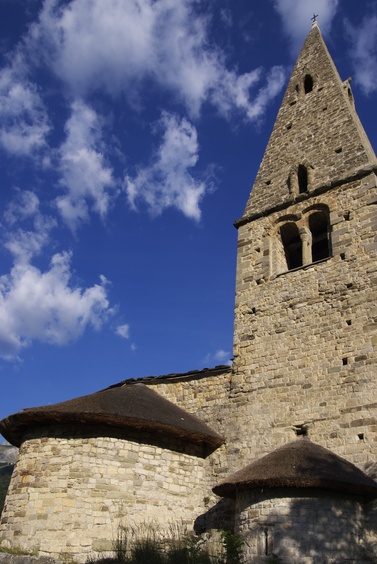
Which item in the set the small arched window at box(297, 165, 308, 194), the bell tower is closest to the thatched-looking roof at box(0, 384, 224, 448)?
the bell tower

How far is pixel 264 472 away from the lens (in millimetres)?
10008

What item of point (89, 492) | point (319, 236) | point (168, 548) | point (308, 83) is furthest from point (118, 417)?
point (308, 83)

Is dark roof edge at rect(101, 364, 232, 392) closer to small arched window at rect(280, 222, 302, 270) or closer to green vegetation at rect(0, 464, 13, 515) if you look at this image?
small arched window at rect(280, 222, 302, 270)

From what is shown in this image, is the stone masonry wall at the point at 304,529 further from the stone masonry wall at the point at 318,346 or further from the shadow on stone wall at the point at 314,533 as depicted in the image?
the stone masonry wall at the point at 318,346

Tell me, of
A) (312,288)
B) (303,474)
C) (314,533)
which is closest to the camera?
(314,533)

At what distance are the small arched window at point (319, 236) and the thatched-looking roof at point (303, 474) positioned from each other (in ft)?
21.0

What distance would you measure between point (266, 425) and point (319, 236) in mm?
5902

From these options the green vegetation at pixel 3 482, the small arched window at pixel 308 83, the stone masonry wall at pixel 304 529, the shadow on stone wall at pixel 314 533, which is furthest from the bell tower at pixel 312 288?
the green vegetation at pixel 3 482

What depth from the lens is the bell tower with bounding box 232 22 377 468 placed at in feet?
38.5

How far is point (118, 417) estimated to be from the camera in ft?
37.8

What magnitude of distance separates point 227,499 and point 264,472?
237cm

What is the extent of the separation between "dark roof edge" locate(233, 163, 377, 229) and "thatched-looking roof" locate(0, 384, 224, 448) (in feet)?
20.4

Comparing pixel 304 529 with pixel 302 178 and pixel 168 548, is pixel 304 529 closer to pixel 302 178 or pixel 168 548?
pixel 168 548

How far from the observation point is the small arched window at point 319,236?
15.4 m
